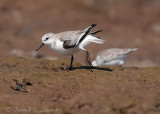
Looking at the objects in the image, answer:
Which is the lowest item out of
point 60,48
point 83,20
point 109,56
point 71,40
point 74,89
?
point 74,89

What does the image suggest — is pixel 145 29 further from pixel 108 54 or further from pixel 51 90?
pixel 51 90

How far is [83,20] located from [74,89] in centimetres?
1618

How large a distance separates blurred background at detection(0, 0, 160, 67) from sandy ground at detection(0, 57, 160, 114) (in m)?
11.4

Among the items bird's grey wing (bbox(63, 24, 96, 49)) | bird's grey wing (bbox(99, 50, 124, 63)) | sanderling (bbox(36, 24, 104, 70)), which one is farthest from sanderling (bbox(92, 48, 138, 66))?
bird's grey wing (bbox(63, 24, 96, 49))

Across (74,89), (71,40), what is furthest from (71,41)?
(74,89)

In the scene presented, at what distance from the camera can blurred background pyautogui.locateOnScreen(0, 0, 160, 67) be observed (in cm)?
2164

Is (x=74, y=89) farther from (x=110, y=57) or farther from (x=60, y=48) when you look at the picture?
(x=110, y=57)

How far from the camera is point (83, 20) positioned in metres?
23.7

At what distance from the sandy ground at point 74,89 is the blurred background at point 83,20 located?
37.5 feet

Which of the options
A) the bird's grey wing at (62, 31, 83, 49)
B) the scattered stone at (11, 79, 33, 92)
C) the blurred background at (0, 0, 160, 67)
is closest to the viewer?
the scattered stone at (11, 79, 33, 92)

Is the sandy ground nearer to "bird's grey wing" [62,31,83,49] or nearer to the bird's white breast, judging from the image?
the bird's white breast

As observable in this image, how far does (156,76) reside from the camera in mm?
8734

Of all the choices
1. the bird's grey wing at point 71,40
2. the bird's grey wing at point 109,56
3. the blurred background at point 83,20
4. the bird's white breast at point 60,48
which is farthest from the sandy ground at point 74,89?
the blurred background at point 83,20

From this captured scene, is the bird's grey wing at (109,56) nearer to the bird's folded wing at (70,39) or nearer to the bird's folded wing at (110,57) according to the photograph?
the bird's folded wing at (110,57)
